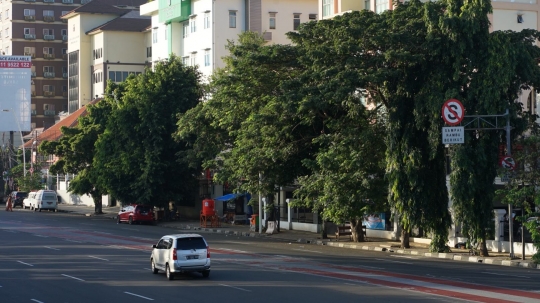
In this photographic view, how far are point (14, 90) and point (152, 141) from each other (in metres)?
42.3

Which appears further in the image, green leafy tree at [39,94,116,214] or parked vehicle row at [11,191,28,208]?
parked vehicle row at [11,191,28,208]

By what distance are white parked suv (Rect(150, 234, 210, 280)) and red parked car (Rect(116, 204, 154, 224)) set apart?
34071 millimetres

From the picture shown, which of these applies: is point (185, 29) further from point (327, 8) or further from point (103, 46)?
point (103, 46)

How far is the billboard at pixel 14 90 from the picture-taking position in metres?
98.4

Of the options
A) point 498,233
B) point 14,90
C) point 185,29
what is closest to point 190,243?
point 498,233

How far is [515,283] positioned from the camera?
84.3 feet

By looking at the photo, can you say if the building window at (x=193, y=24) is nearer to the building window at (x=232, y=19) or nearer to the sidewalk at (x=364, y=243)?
the building window at (x=232, y=19)

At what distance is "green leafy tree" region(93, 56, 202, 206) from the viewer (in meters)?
61.7

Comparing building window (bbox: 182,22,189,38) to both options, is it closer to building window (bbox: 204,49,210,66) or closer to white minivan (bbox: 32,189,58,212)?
building window (bbox: 204,49,210,66)

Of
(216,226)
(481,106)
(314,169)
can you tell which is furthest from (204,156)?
(481,106)

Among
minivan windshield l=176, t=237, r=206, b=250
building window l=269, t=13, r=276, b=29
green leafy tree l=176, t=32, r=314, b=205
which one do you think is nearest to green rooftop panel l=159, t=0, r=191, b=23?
building window l=269, t=13, r=276, b=29

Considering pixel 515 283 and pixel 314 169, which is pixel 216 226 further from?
pixel 515 283

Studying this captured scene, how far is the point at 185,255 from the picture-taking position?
26672 mm

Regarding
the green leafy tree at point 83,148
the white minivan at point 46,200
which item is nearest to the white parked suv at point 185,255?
the green leafy tree at point 83,148
